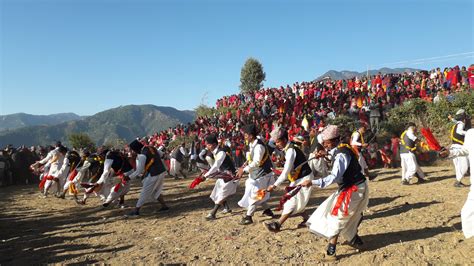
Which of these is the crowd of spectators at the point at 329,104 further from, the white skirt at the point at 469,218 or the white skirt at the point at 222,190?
the white skirt at the point at 469,218

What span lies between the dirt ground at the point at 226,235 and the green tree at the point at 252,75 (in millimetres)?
46962

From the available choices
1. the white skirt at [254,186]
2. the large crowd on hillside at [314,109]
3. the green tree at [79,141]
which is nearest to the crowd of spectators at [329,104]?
the large crowd on hillside at [314,109]

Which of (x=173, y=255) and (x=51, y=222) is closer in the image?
(x=173, y=255)

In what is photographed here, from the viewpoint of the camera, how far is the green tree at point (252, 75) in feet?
180

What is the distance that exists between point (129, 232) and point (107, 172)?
2290 mm

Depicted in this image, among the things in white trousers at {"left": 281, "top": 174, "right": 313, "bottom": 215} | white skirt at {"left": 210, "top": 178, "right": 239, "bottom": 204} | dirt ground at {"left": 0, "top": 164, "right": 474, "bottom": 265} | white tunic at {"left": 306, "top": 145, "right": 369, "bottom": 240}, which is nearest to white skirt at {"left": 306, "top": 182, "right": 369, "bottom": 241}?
white tunic at {"left": 306, "top": 145, "right": 369, "bottom": 240}

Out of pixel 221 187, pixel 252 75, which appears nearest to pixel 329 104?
pixel 221 187

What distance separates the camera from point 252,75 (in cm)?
5500

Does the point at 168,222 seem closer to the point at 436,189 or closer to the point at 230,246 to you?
the point at 230,246

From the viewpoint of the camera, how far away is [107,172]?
27.0ft

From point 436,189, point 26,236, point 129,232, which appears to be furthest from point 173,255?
point 436,189

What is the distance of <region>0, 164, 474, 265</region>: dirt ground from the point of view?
4601 mm

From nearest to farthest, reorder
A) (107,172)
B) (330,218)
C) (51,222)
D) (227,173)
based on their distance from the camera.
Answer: (330,218)
(227,173)
(51,222)
(107,172)

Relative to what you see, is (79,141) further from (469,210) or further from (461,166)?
(469,210)
